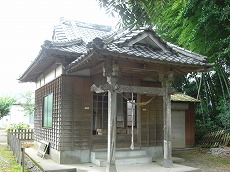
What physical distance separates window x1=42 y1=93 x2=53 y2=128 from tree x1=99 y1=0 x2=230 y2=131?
17.0ft

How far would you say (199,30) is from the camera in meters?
11.5

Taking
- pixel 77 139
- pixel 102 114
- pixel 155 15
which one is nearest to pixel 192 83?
pixel 102 114

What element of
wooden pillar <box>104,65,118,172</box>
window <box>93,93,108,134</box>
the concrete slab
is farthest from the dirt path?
wooden pillar <box>104,65,118,172</box>

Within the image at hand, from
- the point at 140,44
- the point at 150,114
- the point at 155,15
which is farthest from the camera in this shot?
the point at 150,114

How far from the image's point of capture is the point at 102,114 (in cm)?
996

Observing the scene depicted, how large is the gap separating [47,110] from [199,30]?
7.41 meters

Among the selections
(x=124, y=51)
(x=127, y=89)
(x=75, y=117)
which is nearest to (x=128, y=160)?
(x=75, y=117)

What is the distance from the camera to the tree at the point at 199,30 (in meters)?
4.02

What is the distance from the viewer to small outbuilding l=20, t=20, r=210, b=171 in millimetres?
7457

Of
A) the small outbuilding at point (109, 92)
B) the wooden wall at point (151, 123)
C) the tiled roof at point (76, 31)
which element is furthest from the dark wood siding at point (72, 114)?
the tiled roof at point (76, 31)

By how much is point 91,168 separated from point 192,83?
12476 millimetres

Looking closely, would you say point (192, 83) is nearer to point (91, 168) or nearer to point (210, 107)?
point (210, 107)

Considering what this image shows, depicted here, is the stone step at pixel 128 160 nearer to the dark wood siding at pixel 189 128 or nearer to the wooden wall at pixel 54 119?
the wooden wall at pixel 54 119

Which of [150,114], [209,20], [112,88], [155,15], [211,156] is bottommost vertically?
[211,156]
